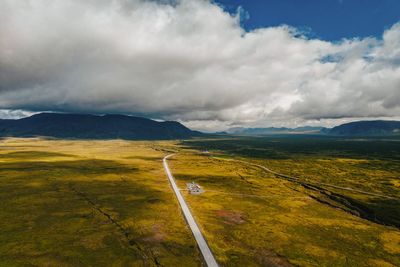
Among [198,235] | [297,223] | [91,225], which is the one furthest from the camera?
[297,223]

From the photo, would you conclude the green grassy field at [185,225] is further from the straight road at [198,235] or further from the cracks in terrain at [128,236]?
the straight road at [198,235]

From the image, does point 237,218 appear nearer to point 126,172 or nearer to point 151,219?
point 151,219

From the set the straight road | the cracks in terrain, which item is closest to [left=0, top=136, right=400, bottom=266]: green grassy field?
the cracks in terrain

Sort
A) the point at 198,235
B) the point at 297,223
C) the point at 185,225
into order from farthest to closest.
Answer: the point at 297,223, the point at 185,225, the point at 198,235

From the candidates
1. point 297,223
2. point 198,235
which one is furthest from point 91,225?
point 297,223

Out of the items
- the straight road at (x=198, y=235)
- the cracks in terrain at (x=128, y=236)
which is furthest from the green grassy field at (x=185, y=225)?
the straight road at (x=198, y=235)

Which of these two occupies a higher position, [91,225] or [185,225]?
[91,225]

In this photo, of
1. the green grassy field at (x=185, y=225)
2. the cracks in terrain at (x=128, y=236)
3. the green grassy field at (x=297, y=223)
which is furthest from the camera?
the green grassy field at (x=297, y=223)

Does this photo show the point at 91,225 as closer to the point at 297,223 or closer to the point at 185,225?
the point at 185,225

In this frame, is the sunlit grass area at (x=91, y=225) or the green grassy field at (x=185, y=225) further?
the green grassy field at (x=185, y=225)

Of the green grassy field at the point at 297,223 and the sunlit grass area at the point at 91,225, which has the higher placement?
the sunlit grass area at the point at 91,225

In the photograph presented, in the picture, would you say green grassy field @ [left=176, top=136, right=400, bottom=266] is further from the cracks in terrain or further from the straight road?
the cracks in terrain

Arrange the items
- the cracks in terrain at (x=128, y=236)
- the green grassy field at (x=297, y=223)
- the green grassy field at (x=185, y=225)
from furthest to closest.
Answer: the green grassy field at (x=297, y=223)
the green grassy field at (x=185, y=225)
the cracks in terrain at (x=128, y=236)
